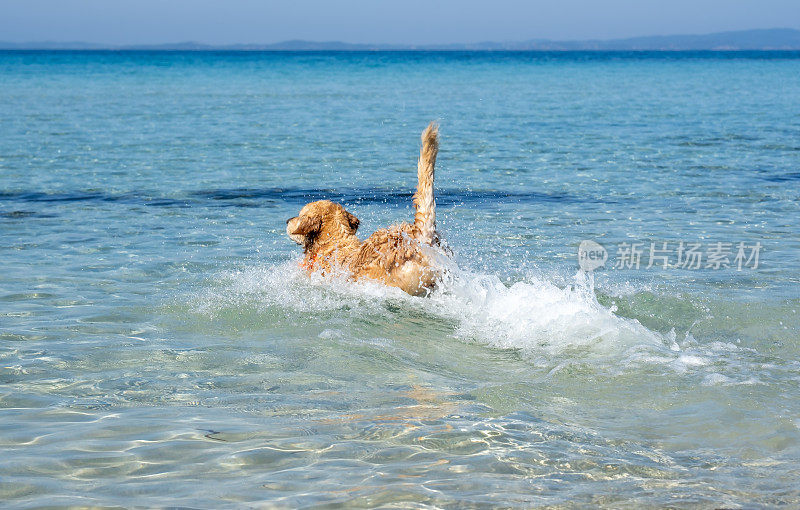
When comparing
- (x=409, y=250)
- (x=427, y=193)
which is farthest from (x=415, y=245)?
(x=427, y=193)

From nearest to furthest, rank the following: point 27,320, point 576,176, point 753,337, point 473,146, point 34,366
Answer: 1. point 34,366
2. point 753,337
3. point 27,320
4. point 576,176
5. point 473,146

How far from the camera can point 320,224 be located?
7.78 metres

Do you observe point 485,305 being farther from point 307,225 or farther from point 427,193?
point 307,225

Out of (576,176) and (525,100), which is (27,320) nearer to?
(576,176)

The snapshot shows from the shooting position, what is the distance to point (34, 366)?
5.69 m

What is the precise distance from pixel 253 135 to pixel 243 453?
60.8 feet

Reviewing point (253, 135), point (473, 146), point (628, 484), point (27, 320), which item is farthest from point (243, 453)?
point (253, 135)

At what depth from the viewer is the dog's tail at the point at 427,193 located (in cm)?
690

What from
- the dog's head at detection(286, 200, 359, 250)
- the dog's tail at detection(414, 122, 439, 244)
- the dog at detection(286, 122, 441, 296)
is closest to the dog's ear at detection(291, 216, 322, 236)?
the dog's head at detection(286, 200, 359, 250)

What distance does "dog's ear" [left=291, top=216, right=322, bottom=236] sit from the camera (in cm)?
773

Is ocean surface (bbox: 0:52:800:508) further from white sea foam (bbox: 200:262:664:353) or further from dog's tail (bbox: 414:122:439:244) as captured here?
dog's tail (bbox: 414:122:439:244)

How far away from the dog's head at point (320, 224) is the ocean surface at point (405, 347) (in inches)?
16.0

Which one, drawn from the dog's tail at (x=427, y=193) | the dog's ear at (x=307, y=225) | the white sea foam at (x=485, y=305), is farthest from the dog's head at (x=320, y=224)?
the dog's tail at (x=427, y=193)

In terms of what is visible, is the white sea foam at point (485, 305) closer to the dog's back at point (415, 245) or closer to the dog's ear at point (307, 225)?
the dog's back at point (415, 245)
